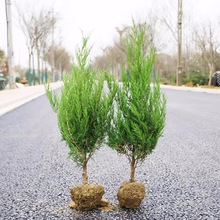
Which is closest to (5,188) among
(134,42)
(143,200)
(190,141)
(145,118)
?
(143,200)

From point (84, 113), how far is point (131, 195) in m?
0.76

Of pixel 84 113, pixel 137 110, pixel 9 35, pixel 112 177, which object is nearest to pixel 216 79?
pixel 9 35

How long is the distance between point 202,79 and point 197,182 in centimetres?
3244

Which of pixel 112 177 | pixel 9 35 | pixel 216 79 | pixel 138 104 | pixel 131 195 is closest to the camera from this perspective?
pixel 138 104

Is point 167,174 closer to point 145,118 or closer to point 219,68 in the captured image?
point 145,118

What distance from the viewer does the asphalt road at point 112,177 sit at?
2.87 metres

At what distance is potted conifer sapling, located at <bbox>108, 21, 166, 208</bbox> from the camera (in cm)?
278

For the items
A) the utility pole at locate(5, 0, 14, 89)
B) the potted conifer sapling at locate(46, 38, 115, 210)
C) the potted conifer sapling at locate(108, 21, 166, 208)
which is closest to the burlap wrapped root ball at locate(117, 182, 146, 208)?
the potted conifer sapling at locate(108, 21, 166, 208)

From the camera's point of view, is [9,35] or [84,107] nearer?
[84,107]

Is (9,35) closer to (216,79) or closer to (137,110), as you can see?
(216,79)

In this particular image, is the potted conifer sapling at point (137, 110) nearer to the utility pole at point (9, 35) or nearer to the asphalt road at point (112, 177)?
the asphalt road at point (112, 177)

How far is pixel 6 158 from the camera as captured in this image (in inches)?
197

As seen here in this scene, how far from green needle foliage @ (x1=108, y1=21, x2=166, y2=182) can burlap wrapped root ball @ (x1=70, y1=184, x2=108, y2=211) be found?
1.37 ft

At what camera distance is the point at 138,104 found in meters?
2.76
